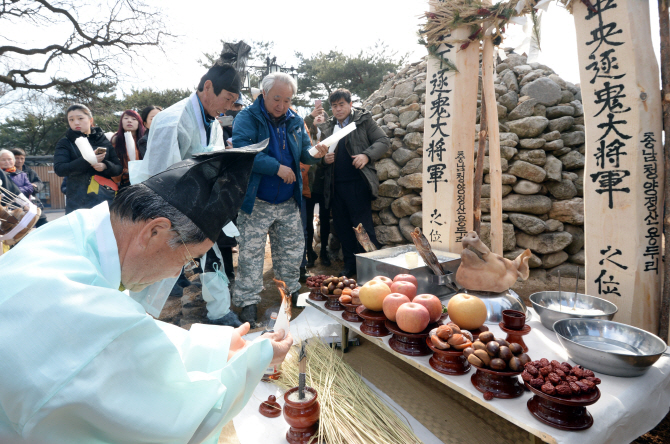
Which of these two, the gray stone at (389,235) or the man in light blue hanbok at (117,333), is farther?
the gray stone at (389,235)

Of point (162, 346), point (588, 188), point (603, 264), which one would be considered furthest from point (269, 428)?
point (588, 188)

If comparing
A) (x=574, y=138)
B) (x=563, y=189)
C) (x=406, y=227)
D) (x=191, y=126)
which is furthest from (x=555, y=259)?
(x=191, y=126)

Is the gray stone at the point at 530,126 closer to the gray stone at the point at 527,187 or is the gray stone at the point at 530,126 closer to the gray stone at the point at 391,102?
the gray stone at the point at 527,187

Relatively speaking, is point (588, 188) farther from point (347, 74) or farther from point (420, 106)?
point (347, 74)

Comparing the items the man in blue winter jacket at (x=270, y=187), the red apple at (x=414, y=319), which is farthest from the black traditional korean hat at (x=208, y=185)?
the man in blue winter jacket at (x=270, y=187)

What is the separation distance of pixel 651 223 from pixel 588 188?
41cm

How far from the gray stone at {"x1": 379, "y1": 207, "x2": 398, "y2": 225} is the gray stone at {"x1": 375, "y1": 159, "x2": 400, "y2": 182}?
52 cm

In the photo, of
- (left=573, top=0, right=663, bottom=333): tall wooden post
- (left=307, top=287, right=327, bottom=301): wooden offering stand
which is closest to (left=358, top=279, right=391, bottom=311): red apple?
(left=307, top=287, right=327, bottom=301): wooden offering stand

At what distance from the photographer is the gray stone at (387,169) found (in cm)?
547

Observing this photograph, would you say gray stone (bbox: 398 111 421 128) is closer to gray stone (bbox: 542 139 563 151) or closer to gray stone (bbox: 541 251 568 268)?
gray stone (bbox: 542 139 563 151)

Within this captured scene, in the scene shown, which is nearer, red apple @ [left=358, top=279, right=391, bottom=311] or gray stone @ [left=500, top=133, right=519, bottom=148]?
red apple @ [left=358, top=279, right=391, bottom=311]

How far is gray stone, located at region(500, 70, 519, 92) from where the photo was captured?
5188 millimetres

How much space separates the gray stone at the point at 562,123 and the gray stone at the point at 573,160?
1.24ft

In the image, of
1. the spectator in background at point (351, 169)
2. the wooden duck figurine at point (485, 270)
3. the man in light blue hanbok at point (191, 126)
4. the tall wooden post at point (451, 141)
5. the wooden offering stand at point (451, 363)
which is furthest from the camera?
the spectator in background at point (351, 169)
